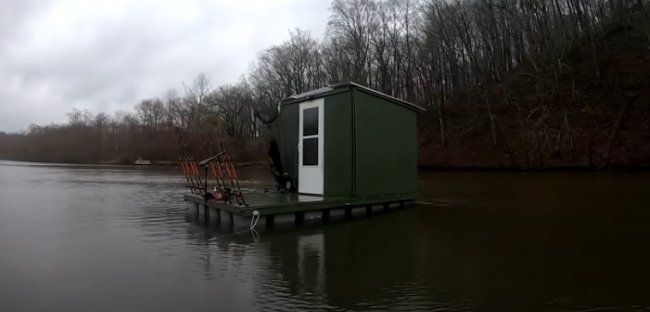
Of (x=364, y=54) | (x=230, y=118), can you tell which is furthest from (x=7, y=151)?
(x=364, y=54)

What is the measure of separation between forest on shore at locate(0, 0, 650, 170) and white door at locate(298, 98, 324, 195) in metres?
2.71

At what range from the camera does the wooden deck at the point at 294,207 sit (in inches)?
397

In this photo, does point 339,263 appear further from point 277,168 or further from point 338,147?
point 277,168

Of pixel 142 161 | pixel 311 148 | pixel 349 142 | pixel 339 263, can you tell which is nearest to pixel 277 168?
pixel 311 148

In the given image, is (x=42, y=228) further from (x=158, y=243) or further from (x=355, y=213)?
(x=355, y=213)

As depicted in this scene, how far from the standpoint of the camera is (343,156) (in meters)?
12.2

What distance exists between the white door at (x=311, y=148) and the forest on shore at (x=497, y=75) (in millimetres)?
2713

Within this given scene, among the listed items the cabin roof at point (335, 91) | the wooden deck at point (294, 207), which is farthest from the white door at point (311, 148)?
the wooden deck at point (294, 207)

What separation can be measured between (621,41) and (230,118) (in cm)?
5221

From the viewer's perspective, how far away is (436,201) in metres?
16.6

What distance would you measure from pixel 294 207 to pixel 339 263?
134 inches

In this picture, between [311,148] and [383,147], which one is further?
[383,147]

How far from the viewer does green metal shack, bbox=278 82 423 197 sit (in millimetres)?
12195

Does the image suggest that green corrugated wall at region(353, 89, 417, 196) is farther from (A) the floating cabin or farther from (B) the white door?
(B) the white door
